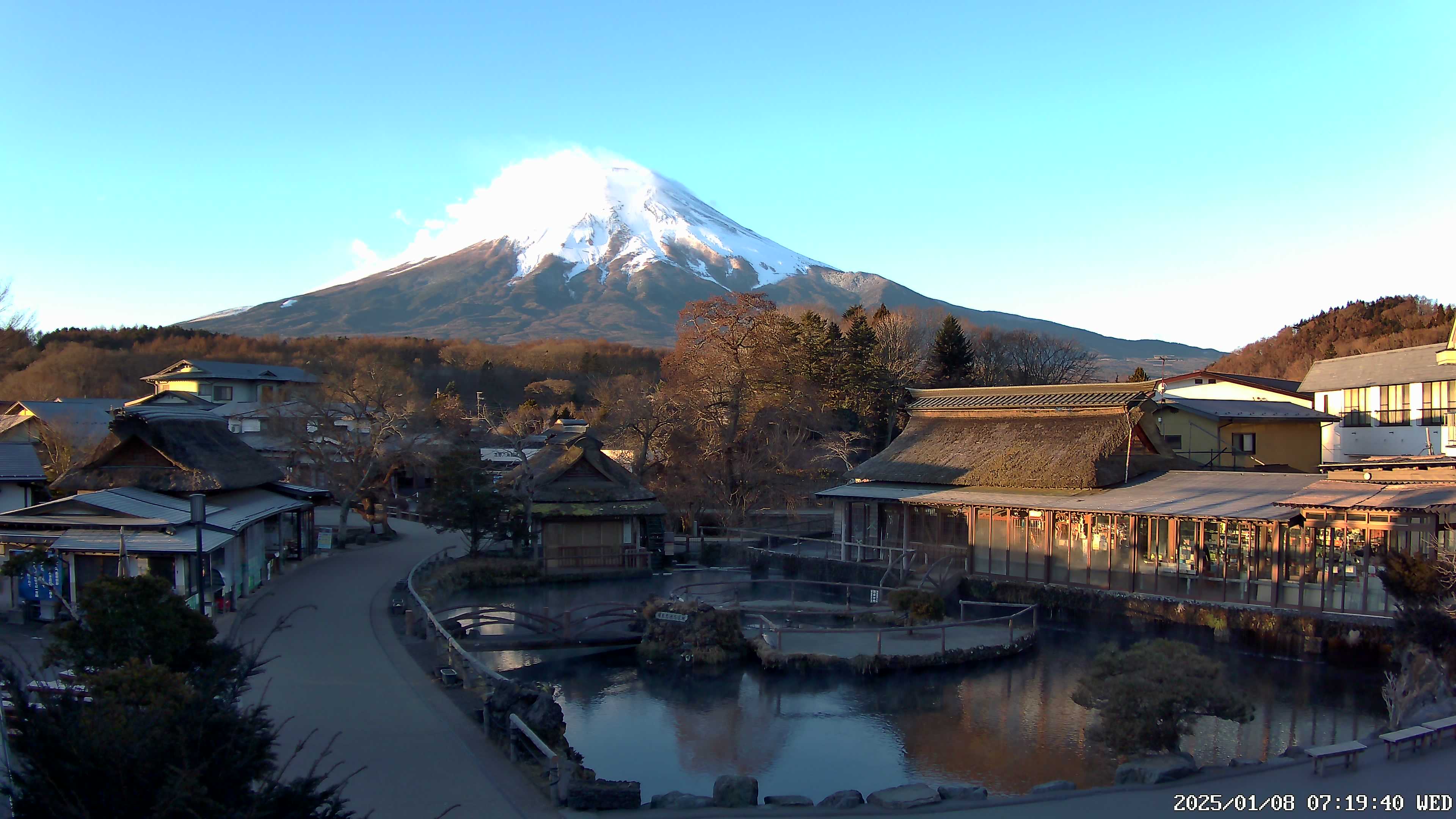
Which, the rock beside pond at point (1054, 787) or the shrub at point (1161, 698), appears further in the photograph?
the shrub at point (1161, 698)

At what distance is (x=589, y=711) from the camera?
13.5m

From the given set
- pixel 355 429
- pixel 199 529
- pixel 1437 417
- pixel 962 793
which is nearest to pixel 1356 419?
pixel 1437 417

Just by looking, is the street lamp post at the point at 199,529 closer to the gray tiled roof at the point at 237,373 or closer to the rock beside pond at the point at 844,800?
the rock beside pond at the point at 844,800

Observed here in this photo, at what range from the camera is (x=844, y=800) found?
848cm

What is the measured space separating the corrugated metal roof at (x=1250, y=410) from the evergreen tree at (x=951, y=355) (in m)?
13.4

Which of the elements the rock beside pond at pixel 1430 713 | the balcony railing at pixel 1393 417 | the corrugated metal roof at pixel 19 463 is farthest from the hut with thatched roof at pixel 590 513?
the balcony railing at pixel 1393 417

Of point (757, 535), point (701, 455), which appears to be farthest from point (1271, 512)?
point (701, 455)

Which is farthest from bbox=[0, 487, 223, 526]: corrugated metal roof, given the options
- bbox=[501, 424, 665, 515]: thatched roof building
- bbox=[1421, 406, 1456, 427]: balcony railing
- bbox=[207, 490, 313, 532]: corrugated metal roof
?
bbox=[1421, 406, 1456, 427]: balcony railing

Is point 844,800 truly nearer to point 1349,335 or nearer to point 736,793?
point 736,793

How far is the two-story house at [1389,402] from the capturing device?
30.4 meters

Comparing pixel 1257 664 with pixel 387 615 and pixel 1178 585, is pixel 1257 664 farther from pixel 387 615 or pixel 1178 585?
pixel 387 615

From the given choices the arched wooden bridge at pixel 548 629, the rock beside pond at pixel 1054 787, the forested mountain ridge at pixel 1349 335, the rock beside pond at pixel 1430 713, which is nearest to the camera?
the rock beside pond at pixel 1054 787

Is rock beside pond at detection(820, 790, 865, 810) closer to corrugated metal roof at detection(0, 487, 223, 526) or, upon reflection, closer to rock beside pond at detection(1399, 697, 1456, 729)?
rock beside pond at detection(1399, 697, 1456, 729)

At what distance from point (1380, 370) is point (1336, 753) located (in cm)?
3195
